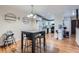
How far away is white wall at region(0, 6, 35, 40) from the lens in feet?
7.70

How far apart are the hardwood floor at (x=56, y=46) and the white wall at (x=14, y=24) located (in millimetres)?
269

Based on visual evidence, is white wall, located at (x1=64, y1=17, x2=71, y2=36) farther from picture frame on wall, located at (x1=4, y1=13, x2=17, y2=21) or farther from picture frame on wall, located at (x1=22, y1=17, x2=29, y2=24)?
picture frame on wall, located at (x1=4, y1=13, x2=17, y2=21)

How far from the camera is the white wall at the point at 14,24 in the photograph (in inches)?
92.4

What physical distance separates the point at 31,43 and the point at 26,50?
0.65 feet

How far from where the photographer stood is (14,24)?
2393 millimetres

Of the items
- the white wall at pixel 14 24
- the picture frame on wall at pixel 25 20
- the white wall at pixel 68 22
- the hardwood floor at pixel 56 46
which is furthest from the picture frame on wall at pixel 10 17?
the white wall at pixel 68 22

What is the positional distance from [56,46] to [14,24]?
106 centimetres

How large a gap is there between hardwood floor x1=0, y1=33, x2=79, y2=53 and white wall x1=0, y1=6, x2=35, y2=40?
0.88 feet

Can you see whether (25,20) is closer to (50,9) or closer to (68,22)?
(50,9)

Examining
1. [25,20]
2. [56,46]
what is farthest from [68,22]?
[25,20]

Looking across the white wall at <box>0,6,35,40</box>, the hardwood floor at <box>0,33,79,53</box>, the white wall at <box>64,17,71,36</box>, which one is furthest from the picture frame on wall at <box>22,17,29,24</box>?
the white wall at <box>64,17,71,36</box>
